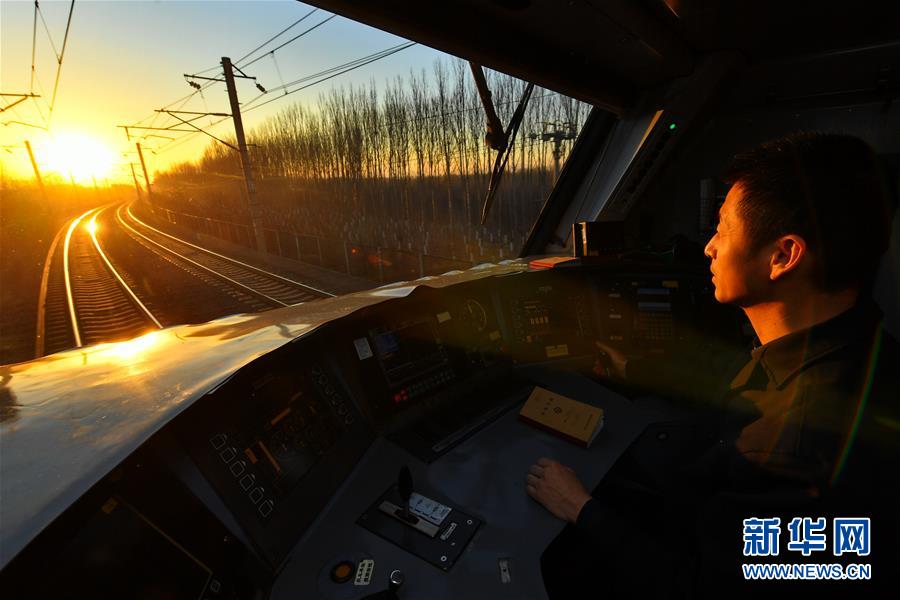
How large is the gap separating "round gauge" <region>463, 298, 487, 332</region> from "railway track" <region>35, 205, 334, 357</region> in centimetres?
501

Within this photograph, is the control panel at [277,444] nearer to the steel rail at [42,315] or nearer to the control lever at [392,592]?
the control lever at [392,592]

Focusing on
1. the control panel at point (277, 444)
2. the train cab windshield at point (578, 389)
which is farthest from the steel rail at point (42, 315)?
the control panel at point (277, 444)

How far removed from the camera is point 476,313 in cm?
225

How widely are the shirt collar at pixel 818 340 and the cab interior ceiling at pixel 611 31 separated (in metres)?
1.40

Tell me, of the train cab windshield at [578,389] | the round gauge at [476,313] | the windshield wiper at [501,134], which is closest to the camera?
the train cab windshield at [578,389]

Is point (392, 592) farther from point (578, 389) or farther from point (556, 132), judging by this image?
point (556, 132)

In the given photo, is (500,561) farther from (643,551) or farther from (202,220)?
(202,220)

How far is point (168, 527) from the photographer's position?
0.94 meters

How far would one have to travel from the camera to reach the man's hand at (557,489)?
133cm

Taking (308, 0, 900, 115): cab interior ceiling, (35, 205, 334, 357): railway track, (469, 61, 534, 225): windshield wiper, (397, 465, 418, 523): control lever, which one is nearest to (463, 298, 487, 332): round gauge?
(469, 61, 534, 225): windshield wiper

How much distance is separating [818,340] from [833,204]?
0.33 metres

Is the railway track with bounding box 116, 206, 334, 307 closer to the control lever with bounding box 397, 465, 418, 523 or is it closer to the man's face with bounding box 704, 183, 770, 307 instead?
the control lever with bounding box 397, 465, 418, 523

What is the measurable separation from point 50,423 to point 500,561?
1203mm

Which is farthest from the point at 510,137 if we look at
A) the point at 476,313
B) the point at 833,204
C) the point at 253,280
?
the point at 253,280
